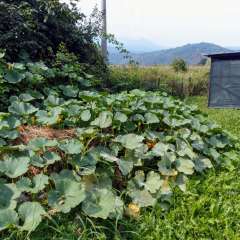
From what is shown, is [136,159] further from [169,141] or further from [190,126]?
[190,126]

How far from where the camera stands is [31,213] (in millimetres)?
2566

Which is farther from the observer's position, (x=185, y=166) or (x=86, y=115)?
(x=86, y=115)

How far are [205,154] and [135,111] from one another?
0.75m

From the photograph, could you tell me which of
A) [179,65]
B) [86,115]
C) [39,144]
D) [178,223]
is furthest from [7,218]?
[179,65]

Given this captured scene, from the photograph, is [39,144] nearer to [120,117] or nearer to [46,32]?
[120,117]

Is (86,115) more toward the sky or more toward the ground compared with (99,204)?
more toward the sky

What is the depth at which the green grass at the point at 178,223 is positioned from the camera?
2.68 metres

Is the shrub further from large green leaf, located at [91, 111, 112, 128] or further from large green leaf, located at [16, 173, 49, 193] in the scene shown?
large green leaf, located at [16, 173, 49, 193]

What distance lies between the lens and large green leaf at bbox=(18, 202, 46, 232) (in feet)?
8.21

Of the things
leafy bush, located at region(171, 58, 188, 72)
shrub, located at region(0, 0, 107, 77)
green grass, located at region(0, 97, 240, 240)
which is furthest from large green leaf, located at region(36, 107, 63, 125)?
leafy bush, located at region(171, 58, 188, 72)

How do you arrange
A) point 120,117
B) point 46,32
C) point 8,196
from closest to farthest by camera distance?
1. point 8,196
2. point 120,117
3. point 46,32

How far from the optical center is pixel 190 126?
4.55 metres

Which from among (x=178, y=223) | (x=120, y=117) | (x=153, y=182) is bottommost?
(x=178, y=223)

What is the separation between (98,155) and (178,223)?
30.1 inches
